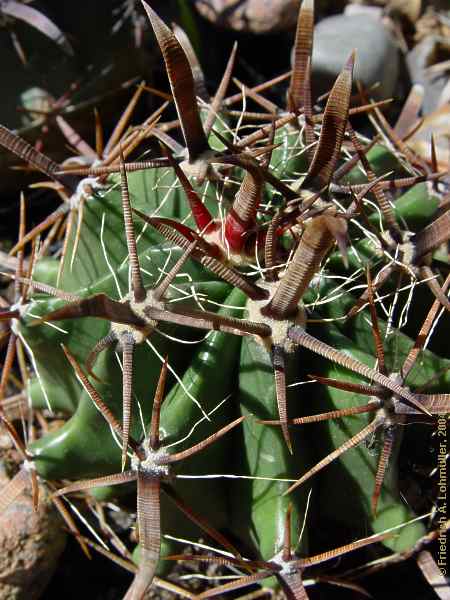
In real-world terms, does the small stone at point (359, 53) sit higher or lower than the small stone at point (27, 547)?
higher

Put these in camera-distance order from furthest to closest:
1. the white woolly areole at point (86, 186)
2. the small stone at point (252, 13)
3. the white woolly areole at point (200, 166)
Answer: the small stone at point (252, 13) < the white woolly areole at point (86, 186) < the white woolly areole at point (200, 166)

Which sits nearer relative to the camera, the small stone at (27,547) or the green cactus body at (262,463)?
the green cactus body at (262,463)

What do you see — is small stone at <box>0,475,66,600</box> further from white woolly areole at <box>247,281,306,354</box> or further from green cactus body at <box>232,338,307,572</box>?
white woolly areole at <box>247,281,306,354</box>

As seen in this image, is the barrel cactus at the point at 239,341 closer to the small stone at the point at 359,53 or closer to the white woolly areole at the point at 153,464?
the white woolly areole at the point at 153,464

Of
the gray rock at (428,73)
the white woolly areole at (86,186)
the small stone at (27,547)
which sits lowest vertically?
the small stone at (27,547)

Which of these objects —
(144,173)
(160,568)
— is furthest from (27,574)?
(144,173)

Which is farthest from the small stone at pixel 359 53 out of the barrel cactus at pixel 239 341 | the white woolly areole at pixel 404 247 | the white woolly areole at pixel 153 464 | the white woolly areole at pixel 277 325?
the white woolly areole at pixel 153 464

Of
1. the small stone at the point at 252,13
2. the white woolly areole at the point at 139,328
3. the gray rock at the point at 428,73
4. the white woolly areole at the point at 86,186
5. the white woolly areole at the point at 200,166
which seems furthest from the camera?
the gray rock at the point at 428,73

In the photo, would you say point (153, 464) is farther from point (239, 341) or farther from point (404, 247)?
point (404, 247)
